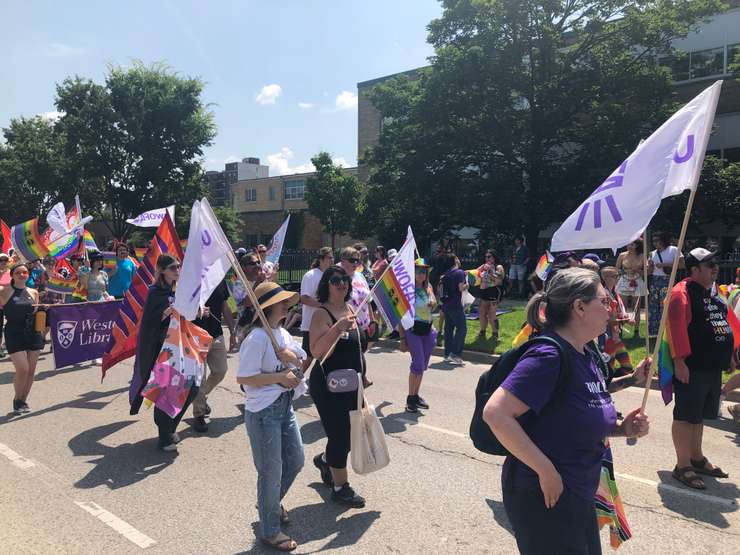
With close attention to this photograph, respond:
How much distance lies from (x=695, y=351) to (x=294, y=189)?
61953 mm

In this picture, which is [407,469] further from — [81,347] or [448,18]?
[448,18]

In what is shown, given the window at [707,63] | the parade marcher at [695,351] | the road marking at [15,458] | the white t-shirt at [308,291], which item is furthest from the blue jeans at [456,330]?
the window at [707,63]

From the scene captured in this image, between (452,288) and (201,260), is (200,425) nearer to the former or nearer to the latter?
(201,260)

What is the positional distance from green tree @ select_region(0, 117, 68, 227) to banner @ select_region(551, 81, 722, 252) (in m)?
34.3

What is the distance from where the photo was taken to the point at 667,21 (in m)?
22.6

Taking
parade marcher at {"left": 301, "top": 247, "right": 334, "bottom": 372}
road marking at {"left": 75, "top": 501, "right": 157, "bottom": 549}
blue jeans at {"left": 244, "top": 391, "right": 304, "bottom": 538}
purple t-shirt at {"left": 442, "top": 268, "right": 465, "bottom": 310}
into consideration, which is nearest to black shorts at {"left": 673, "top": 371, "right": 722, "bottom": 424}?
blue jeans at {"left": 244, "top": 391, "right": 304, "bottom": 538}

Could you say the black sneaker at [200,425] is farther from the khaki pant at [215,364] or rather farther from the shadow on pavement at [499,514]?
the shadow on pavement at [499,514]

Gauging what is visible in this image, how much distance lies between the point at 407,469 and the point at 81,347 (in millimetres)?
6390

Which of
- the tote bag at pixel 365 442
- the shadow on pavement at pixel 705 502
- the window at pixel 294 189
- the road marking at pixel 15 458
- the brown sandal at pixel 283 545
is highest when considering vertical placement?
the window at pixel 294 189

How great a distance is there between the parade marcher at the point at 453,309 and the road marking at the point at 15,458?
6.41 metres

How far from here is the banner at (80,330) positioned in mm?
9016

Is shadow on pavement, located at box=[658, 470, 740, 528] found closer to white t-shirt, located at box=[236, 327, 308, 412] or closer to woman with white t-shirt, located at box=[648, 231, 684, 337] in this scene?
white t-shirt, located at box=[236, 327, 308, 412]

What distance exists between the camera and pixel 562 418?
228 cm

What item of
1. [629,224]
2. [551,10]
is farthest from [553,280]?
[551,10]
